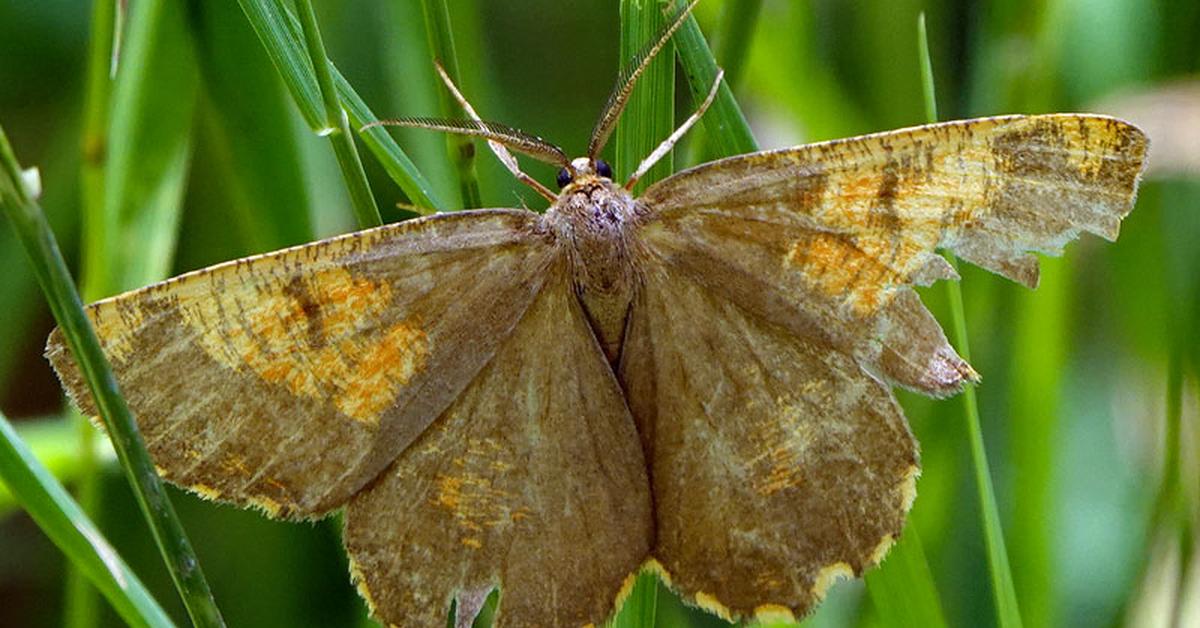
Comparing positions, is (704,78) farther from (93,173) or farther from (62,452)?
(62,452)

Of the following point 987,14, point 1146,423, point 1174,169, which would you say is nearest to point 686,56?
point 987,14

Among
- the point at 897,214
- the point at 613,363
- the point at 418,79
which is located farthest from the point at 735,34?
the point at 418,79

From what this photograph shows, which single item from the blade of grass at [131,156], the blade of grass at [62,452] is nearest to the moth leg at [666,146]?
the blade of grass at [131,156]

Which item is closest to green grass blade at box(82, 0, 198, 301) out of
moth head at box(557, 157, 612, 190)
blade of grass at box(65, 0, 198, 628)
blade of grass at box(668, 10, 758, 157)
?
blade of grass at box(65, 0, 198, 628)

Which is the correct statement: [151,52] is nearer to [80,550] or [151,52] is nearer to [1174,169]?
[80,550]

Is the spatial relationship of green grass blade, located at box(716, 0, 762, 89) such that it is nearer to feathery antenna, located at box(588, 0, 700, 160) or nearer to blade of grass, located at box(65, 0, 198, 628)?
feathery antenna, located at box(588, 0, 700, 160)

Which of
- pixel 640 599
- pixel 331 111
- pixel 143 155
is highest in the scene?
pixel 331 111

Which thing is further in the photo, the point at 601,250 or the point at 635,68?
the point at 601,250
